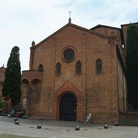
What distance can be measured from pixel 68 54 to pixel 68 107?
6.22 meters

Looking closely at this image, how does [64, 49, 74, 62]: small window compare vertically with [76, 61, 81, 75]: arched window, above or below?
above

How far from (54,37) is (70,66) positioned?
4.63m

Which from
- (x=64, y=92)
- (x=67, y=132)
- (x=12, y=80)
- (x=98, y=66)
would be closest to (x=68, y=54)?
(x=98, y=66)

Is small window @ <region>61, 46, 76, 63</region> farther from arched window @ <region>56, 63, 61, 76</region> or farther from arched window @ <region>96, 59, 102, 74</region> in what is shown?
arched window @ <region>96, 59, 102, 74</region>

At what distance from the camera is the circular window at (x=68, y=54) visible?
24.0m

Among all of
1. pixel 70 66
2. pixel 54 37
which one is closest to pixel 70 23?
pixel 54 37

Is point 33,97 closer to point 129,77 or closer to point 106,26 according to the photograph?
point 129,77

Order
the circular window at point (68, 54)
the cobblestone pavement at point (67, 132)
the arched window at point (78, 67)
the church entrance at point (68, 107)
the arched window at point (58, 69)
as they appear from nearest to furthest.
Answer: the cobblestone pavement at point (67, 132), the church entrance at point (68, 107), the arched window at point (78, 67), the circular window at point (68, 54), the arched window at point (58, 69)

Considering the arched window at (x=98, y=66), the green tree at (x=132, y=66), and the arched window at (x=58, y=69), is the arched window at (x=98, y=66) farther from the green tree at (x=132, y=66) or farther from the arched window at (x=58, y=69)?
the green tree at (x=132, y=66)

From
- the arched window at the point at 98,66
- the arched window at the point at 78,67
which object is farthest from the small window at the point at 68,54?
the arched window at the point at 98,66

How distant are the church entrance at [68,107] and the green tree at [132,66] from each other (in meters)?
10.0

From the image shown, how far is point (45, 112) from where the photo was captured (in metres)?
23.6

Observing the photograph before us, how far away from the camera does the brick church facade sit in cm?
2123

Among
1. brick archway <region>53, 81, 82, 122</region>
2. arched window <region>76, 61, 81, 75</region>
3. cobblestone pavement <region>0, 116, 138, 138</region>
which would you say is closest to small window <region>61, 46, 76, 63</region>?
arched window <region>76, 61, 81, 75</region>
